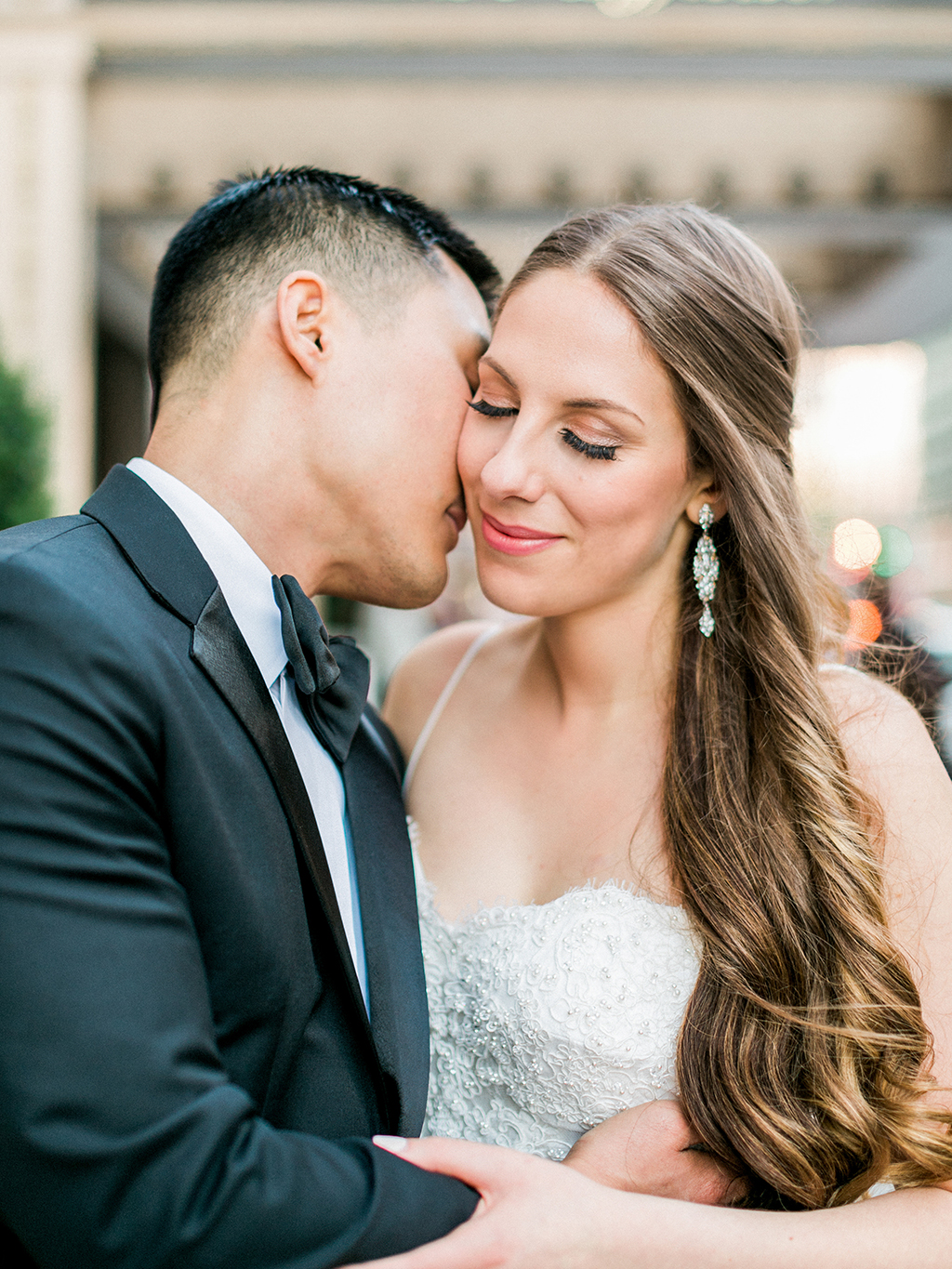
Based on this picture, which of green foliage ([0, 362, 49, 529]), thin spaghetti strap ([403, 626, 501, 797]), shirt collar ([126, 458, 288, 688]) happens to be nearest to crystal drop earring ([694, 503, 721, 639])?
thin spaghetti strap ([403, 626, 501, 797])

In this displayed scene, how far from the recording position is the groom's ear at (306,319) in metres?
1.88

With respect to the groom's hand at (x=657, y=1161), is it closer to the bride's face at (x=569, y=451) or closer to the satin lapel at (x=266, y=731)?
the satin lapel at (x=266, y=731)

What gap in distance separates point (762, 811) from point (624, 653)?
494 millimetres

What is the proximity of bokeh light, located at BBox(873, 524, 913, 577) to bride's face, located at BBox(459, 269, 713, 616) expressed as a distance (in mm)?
2652

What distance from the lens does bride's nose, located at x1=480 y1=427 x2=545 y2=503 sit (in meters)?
1.94

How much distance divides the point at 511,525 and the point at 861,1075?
46.1 inches

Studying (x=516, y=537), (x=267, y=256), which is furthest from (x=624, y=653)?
(x=267, y=256)

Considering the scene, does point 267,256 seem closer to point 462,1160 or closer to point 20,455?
point 462,1160

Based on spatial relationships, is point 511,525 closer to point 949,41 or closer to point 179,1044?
point 179,1044

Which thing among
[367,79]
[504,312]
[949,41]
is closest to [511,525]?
[504,312]

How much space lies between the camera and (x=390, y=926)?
70.9 inches

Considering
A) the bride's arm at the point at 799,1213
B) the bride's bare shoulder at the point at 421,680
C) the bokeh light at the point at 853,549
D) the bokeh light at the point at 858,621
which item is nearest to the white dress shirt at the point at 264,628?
the bride's arm at the point at 799,1213

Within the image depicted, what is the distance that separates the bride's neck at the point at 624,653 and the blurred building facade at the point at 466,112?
658 centimetres

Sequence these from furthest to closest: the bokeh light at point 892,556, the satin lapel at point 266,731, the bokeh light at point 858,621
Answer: the bokeh light at point 892,556 < the bokeh light at point 858,621 < the satin lapel at point 266,731
